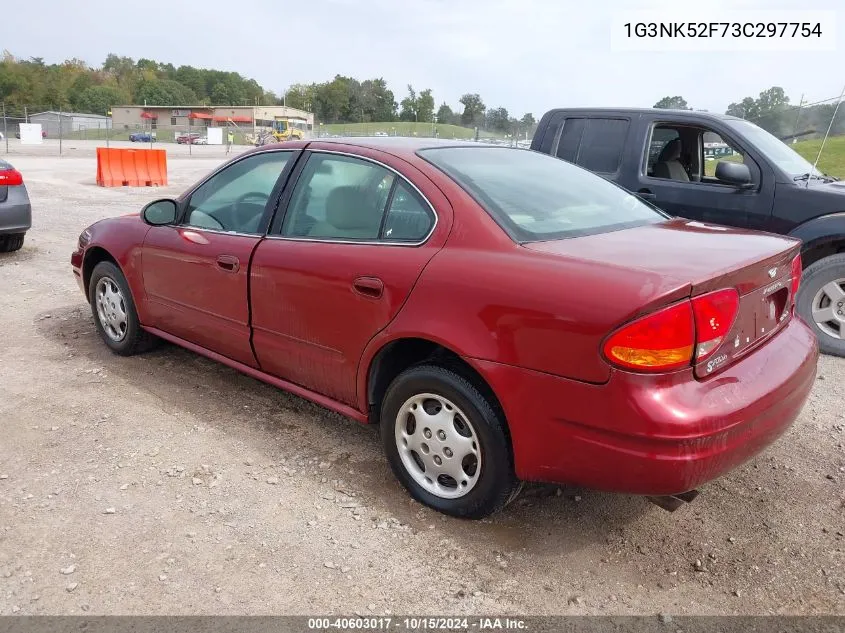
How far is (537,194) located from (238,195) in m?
→ 1.74

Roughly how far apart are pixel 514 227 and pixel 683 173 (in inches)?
157

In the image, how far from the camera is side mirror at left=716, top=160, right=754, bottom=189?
5477mm

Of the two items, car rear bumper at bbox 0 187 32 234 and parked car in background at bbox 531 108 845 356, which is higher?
parked car in background at bbox 531 108 845 356

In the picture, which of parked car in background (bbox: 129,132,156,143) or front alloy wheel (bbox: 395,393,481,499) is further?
parked car in background (bbox: 129,132,156,143)

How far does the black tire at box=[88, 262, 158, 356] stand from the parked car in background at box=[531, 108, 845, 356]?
13.1 feet

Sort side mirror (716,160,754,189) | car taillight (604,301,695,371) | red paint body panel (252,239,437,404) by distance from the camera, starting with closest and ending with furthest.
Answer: car taillight (604,301,695,371) → red paint body panel (252,239,437,404) → side mirror (716,160,754,189)

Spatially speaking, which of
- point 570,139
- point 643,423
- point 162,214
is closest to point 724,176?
point 570,139

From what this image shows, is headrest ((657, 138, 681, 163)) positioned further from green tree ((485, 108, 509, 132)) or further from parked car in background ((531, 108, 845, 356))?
green tree ((485, 108, 509, 132))

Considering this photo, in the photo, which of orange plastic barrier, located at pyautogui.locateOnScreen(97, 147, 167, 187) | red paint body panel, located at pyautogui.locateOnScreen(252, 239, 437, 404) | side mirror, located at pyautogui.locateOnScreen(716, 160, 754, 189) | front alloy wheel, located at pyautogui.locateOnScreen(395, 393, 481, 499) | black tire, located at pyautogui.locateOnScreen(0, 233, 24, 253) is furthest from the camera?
orange plastic barrier, located at pyautogui.locateOnScreen(97, 147, 167, 187)

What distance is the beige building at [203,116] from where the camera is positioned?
259 feet

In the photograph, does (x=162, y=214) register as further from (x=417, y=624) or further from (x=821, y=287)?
(x=821, y=287)

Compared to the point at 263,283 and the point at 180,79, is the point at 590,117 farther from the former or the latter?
the point at 180,79

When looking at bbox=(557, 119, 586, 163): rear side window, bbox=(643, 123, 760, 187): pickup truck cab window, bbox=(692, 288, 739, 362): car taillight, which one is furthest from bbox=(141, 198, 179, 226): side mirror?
bbox=(643, 123, 760, 187): pickup truck cab window

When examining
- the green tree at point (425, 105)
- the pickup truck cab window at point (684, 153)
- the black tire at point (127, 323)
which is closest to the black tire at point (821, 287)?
the pickup truck cab window at point (684, 153)
